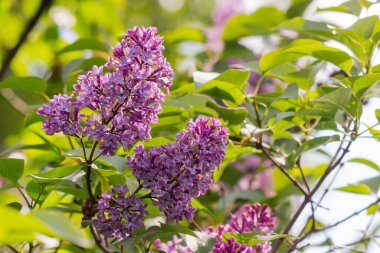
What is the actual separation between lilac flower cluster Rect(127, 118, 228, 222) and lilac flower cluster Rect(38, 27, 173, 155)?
0.14 ft

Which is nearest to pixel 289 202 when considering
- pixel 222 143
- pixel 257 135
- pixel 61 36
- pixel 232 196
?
pixel 232 196

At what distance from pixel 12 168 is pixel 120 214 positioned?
22cm

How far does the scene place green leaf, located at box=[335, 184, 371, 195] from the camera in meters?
1.56

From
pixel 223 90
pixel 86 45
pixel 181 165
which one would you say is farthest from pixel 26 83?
pixel 181 165

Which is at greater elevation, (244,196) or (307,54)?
(307,54)

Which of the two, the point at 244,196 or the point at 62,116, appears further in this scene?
the point at 244,196

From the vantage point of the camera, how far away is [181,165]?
999mm

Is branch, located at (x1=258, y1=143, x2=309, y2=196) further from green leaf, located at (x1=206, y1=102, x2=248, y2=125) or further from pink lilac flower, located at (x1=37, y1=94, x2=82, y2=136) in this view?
pink lilac flower, located at (x1=37, y1=94, x2=82, y2=136)

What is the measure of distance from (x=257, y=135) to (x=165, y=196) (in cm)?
40

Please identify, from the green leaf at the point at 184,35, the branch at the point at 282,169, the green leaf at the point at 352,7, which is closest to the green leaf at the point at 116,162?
the branch at the point at 282,169

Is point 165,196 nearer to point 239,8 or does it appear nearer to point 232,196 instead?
point 232,196

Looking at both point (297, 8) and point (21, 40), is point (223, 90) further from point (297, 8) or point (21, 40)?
point (21, 40)

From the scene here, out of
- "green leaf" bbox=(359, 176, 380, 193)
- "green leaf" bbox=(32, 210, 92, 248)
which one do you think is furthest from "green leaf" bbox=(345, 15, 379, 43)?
"green leaf" bbox=(32, 210, 92, 248)

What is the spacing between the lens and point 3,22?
111 inches
